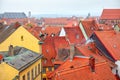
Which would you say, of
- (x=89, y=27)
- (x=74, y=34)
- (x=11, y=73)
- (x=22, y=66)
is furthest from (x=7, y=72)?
(x=89, y=27)

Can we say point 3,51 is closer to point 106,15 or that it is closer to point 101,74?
point 101,74

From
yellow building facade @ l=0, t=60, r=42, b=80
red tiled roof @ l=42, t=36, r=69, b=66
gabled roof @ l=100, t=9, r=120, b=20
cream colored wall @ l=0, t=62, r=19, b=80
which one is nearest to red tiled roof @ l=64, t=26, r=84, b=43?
red tiled roof @ l=42, t=36, r=69, b=66

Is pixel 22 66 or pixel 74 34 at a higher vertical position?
pixel 74 34

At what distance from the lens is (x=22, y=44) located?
29672 mm

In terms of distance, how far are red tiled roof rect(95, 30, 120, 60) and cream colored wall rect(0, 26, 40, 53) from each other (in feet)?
24.4

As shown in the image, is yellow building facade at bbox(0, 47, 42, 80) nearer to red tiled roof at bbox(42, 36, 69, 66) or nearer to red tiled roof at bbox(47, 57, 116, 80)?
red tiled roof at bbox(47, 57, 116, 80)

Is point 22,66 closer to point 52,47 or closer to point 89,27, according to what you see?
point 52,47

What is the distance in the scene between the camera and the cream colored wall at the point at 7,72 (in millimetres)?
21438

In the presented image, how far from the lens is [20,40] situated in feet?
97.6

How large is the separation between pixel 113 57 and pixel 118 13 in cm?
6899

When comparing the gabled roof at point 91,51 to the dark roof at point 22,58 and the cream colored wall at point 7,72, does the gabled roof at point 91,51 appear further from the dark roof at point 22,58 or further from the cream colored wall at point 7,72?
the cream colored wall at point 7,72

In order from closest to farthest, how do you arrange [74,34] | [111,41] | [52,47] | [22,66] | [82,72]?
[22,66]
[82,72]
[111,41]
[52,47]
[74,34]

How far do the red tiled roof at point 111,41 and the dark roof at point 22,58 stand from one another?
7.59 metres

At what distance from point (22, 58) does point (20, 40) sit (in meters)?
5.33
